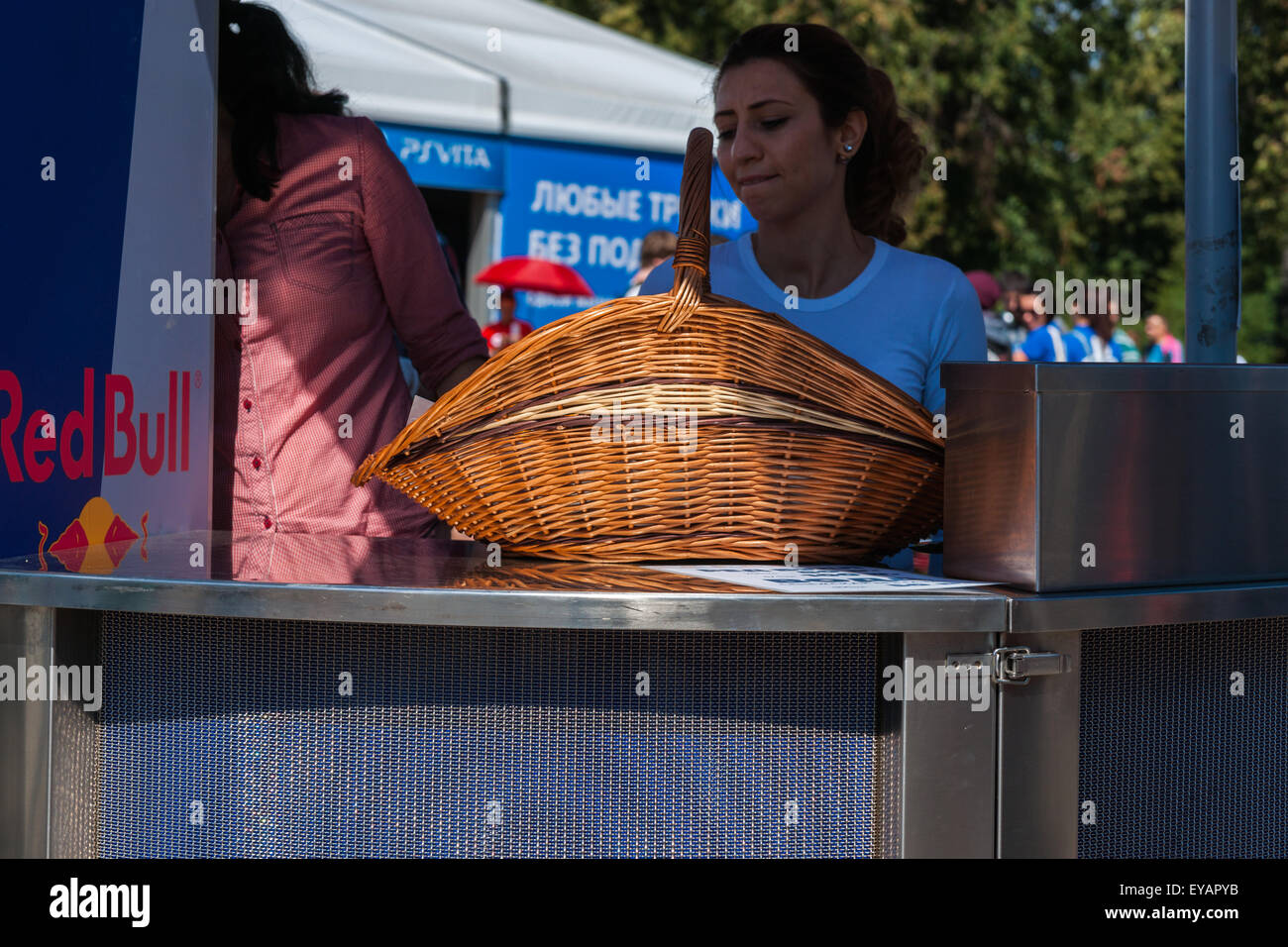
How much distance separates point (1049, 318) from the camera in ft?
26.9

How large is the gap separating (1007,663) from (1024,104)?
586 inches

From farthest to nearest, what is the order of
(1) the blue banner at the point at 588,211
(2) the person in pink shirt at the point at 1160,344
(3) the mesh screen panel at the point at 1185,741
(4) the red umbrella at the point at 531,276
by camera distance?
(2) the person in pink shirt at the point at 1160,344
(4) the red umbrella at the point at 531,276
(1) the blue banner at the point at 588,211
(3) the mesh screen panel at the point at 1185,741

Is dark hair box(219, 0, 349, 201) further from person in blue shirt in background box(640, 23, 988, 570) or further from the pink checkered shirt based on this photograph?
person in blue shirt in background box(640, 23, 988, 570)

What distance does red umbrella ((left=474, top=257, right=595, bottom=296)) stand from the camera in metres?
6.82

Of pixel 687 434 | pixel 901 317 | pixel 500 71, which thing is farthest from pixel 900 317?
pixel 500 71

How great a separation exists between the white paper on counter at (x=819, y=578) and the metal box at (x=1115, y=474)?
0.17 ft

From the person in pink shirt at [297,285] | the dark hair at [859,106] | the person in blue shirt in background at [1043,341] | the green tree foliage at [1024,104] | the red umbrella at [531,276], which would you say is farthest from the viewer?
the green tree foliage at [1024,104]

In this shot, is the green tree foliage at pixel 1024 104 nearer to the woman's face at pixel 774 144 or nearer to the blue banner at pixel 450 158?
the blue banner at pixel 450 158

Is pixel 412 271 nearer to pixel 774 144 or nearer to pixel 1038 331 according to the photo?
pixel 774 144

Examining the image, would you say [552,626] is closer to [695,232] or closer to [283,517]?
[695,232]

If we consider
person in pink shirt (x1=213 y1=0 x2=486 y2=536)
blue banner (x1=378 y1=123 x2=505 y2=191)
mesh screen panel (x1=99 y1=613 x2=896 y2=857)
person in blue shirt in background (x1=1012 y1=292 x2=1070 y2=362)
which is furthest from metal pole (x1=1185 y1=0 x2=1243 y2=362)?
person in blue shirt in background (x1=1012 y1=292 x2=1070 y2=362)

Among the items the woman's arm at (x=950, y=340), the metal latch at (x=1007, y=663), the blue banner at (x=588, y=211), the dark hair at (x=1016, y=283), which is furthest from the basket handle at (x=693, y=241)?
the dark hair at (x=1016, y=283)

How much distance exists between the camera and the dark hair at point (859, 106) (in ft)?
8.68

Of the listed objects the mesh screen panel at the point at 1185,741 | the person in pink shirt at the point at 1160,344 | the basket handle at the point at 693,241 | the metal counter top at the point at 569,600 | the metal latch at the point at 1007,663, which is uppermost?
the person in pink shirt at the point at 1160,344
